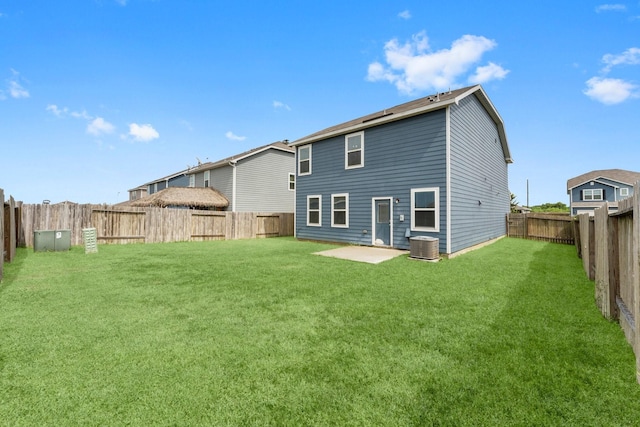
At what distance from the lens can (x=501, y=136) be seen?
51.2 ft

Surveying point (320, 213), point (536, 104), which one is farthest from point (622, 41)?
point (320, 213)

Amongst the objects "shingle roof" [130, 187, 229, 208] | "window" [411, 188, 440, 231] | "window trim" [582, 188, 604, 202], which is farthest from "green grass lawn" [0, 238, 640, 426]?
"window trim" [582, 188, 604, 202]

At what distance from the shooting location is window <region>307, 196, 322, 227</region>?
1412 cm

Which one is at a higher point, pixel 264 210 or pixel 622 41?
pixel 622 41

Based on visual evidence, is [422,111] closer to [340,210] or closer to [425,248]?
[425,248]

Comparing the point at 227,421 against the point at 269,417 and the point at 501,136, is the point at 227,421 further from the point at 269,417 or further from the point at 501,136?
the point at 501,136

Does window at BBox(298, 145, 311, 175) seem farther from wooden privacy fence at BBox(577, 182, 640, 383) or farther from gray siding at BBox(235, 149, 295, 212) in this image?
wooden privacy fence at BBox(577, 182, 640, 383)

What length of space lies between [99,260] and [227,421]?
922 centimetres

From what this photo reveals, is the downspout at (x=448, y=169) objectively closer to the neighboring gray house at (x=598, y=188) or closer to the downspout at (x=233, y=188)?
the downspout at (x=233, y=188)

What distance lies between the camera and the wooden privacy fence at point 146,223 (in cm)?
1130

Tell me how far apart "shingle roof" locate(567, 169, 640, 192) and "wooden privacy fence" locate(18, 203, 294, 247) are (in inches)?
1487

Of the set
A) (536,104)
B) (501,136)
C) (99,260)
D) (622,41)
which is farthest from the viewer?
(501,136)

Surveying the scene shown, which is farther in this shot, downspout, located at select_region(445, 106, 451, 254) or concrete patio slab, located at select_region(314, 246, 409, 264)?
downspout, located at select_region(445, 106, 451, 254)

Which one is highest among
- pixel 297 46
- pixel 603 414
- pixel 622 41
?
pixel 297 46
